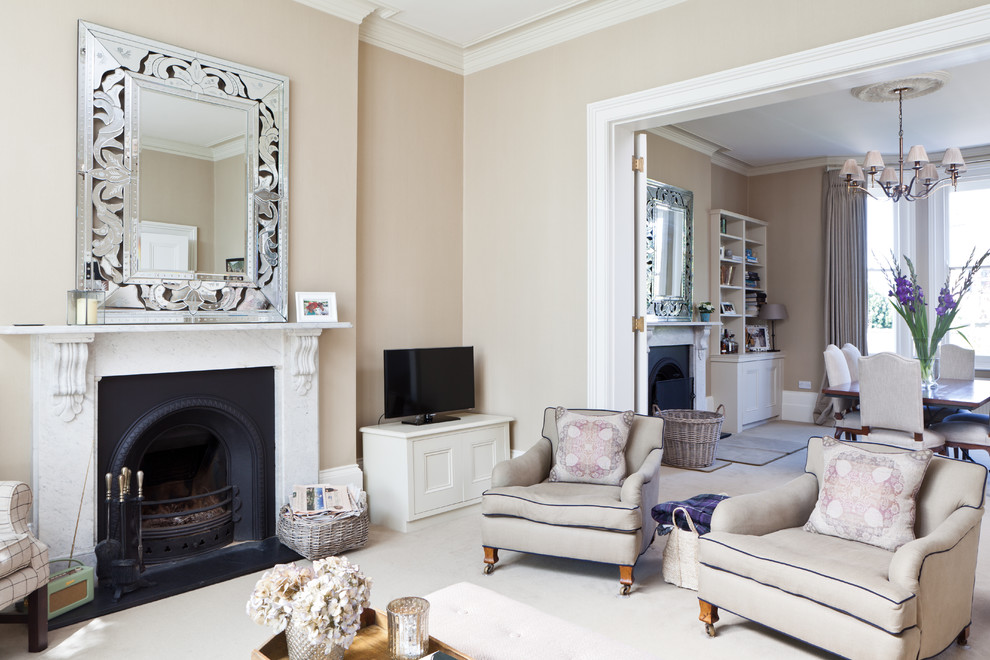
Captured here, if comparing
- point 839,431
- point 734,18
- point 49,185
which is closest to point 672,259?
point 839,431

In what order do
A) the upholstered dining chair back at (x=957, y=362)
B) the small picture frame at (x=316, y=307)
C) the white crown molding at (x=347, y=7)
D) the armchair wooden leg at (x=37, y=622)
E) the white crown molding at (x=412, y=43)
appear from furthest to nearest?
the upholstered dining chair back at (x=957, y=362), the white crown molding at (x=412, y=43), the white crown molding at (x=347, y=7), the small picture frame at (x=316, y=307), the armchair wooden leg at (x=37, y=622)

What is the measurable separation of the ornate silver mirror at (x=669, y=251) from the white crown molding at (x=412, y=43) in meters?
2.18

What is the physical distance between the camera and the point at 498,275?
4.74m

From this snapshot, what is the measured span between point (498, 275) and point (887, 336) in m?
5.45

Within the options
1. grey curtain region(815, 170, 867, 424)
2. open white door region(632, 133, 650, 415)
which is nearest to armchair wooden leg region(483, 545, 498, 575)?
open white door region(632, 133, 650, 415)

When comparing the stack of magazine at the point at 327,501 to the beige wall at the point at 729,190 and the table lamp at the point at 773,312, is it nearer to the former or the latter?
the beige wall at the point at 729,190

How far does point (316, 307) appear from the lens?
3.84m

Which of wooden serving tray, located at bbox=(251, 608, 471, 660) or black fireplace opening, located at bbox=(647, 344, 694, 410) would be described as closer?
wooden serving tray, located at bbox=(251, 608, 471, 660)

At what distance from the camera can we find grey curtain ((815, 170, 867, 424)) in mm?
7418

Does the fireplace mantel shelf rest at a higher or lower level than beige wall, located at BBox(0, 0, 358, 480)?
lower

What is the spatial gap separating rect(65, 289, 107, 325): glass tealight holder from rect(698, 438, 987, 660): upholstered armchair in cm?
286

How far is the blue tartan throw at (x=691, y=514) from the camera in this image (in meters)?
3.07

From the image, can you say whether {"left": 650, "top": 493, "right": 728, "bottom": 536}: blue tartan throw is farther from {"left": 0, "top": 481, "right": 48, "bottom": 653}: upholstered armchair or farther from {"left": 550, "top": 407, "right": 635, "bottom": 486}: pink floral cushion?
{"left": 0, "top": 481, "right": 48, "bottom": 653}: upholstered armchair

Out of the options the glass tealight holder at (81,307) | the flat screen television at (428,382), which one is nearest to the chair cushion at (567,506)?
the flat screen television at (428,382)
